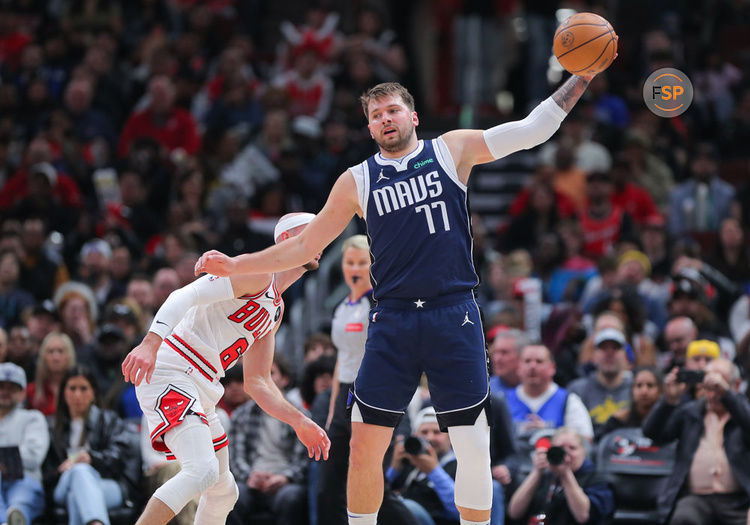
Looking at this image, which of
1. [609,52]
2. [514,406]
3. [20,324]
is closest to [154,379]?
[609,52]

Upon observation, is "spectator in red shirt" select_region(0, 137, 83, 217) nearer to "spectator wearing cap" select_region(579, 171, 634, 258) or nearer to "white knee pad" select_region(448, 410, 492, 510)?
"spectator wearing cap" select_region(579, 171, 634, 258)

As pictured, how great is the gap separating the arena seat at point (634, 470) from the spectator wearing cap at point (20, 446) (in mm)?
4606

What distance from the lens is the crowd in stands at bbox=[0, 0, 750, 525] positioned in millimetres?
9180

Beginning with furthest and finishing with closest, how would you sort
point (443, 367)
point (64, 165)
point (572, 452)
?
point (64, 165)
point (572, 452)
point (443, 367)

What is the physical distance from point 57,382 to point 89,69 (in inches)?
289

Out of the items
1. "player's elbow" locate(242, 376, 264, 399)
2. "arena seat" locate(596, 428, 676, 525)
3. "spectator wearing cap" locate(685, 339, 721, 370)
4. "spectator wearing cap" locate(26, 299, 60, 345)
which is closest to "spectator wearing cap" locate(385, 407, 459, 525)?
"arena seat" locate(596, 428, 676, 525)

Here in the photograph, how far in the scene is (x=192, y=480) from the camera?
6.57m

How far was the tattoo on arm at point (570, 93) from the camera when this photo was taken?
6402 mm

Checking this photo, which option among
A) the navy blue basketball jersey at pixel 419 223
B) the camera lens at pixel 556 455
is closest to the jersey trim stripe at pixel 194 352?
the navy blue basketball jersey at pixel 419 223

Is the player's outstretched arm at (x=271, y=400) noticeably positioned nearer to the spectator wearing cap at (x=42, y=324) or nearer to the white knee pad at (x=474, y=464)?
the white knee pad at (x=474, y=464)

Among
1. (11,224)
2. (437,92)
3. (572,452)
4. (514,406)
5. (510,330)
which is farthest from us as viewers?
(437,92)

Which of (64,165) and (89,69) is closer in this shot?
(64,165)

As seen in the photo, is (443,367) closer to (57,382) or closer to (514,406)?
(514,406)

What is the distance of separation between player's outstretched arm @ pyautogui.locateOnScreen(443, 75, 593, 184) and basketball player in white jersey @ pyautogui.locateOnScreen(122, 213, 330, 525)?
126cm
